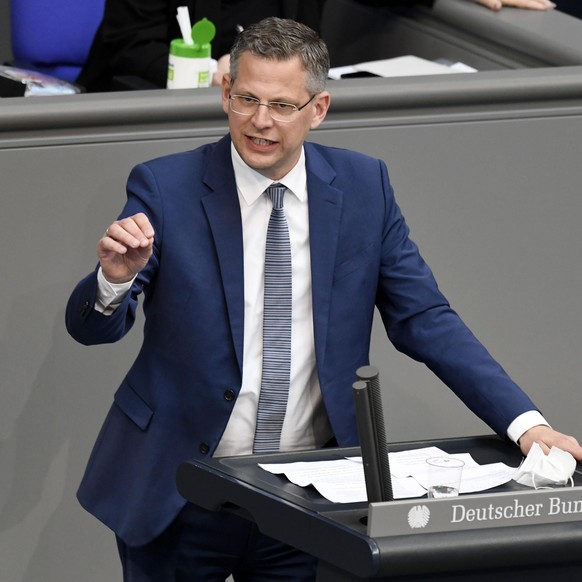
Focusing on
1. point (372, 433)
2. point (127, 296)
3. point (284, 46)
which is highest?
point (284, 46)

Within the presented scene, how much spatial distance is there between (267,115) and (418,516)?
0.78 metres

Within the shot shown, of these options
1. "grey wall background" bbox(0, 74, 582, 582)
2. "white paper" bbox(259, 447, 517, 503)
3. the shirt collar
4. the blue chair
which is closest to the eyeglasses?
the shirt collar

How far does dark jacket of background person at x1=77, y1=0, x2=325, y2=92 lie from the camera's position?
3945 millimetres

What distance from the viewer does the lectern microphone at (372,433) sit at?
1.76 meters

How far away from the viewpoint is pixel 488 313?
3535 mm

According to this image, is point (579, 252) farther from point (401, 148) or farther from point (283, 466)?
point (283, 466)

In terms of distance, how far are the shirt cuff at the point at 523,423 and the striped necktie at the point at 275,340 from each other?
378mm

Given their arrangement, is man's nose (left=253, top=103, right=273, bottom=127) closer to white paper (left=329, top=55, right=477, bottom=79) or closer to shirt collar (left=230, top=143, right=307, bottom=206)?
shirt collar (left=230, top=143, right=307, bottom=206)

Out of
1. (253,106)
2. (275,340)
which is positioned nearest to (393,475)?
(275,340)

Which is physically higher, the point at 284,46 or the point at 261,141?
the point at 284,46

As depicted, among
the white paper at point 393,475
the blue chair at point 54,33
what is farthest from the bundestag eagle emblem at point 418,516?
the blue chair at point 54,33

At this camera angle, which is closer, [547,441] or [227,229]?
[547,441]

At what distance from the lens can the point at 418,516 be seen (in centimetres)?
179

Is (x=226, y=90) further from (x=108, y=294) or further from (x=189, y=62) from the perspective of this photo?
(x=189, y=62)
